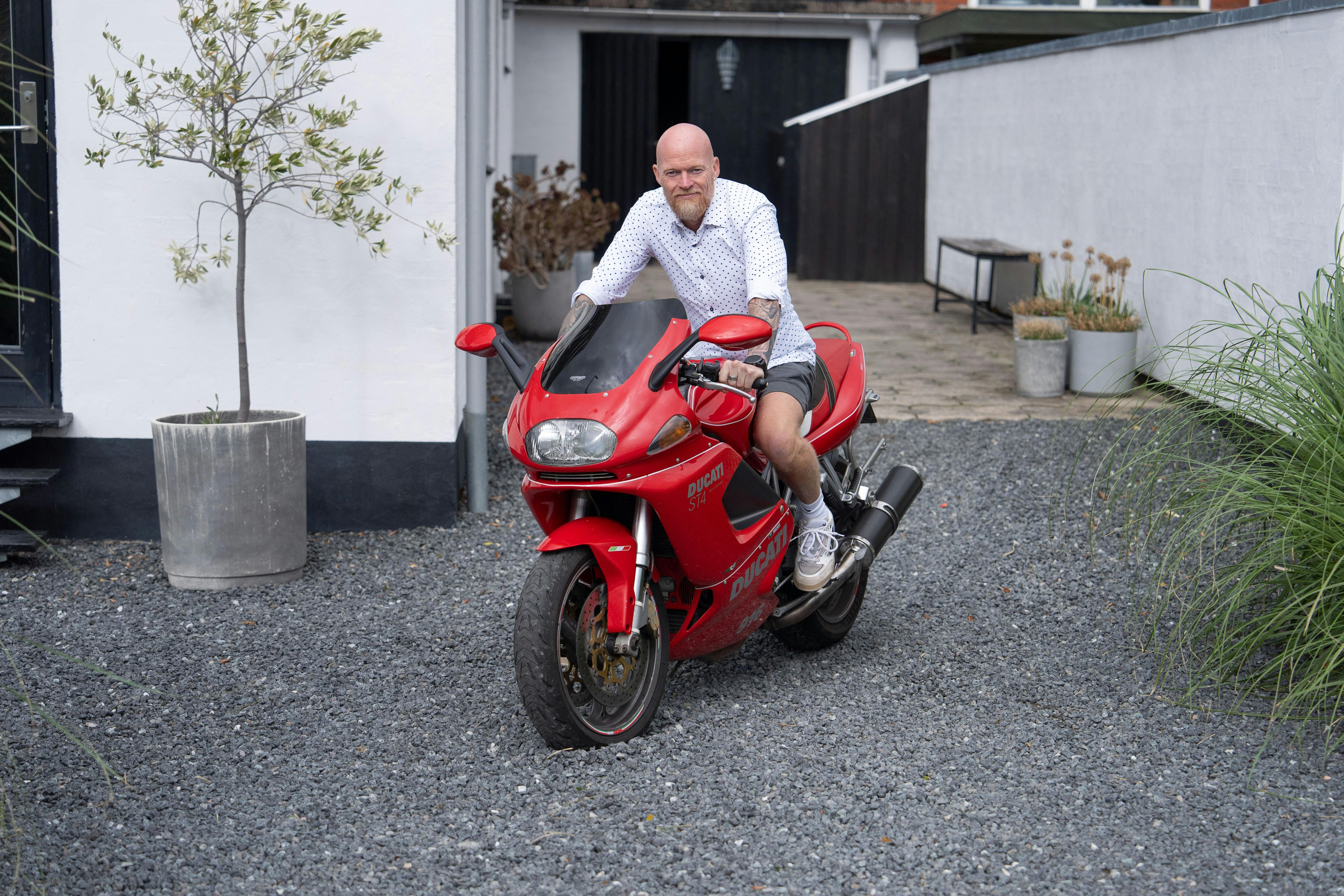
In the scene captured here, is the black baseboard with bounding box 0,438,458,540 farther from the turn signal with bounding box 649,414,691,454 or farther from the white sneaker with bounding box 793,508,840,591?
the turn signal with bounding box 649,414,691,454

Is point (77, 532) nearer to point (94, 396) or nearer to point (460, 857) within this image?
point (94, 396)

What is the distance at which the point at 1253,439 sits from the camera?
3.23 m

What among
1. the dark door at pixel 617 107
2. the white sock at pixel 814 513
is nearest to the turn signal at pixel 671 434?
the white sock at pixel 814 513

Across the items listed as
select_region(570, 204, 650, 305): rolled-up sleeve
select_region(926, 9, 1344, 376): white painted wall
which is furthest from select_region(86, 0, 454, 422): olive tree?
select_region(926, 9, 1344, 376): white painted wall

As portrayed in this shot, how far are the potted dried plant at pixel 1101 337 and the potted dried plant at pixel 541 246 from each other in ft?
12.4

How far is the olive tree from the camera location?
4262mm

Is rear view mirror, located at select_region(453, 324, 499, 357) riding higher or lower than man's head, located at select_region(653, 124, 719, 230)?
lower

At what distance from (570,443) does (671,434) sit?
0.23 metres

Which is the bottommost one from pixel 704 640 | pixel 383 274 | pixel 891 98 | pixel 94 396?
pixel 704 640

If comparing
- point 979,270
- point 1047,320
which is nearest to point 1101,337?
point 1047,320

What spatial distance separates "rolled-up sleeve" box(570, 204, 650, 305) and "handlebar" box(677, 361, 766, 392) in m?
0.49

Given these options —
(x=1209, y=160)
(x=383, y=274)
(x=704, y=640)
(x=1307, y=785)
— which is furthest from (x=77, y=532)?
(x=1209, y=160)

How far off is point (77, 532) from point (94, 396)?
20.1 inches

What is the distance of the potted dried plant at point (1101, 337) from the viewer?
24.7 ft
